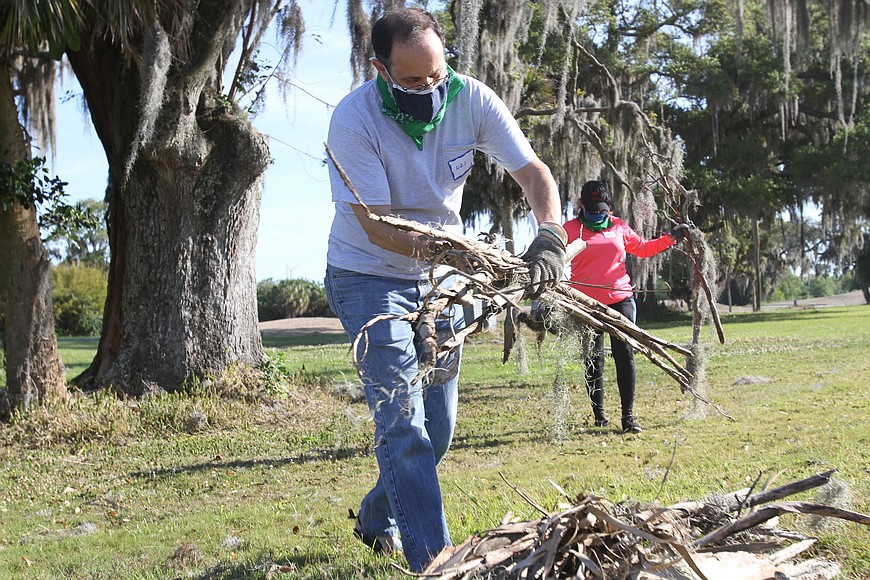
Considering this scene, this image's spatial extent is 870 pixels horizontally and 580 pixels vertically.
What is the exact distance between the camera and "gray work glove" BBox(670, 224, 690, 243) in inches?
259

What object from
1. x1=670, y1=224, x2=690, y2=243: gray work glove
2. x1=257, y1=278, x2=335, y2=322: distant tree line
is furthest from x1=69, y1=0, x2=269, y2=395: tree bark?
x1=257, y1=278, x2=335, y2=322: distant tree line

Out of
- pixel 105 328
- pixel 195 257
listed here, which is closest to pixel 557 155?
pixel 195 257

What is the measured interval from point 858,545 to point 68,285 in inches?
1299

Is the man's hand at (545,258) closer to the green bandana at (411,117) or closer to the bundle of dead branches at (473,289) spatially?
the bundle of dead branches at (473,289)

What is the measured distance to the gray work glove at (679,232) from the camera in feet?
21.6

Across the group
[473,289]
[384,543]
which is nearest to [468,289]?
[473,289]

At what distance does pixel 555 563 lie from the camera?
279 cm

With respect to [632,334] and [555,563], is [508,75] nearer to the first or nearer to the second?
[632,334]

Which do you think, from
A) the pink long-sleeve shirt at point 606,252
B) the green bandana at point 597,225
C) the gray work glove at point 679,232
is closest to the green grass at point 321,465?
the pink long-sleeve shirt at point 606,252

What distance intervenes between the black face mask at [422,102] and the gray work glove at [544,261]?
0.61 meters

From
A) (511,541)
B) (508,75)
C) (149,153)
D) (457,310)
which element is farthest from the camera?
(508,75)

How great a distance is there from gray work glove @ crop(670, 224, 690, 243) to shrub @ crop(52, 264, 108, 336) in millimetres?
28760

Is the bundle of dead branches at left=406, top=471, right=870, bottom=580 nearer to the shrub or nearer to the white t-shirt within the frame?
the white t-shirt

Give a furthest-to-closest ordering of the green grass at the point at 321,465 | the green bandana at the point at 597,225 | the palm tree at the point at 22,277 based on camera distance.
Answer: the palm tree at the point at 22,277
the green bandana at the point at 597,225
the green grass at the point at 321,465
